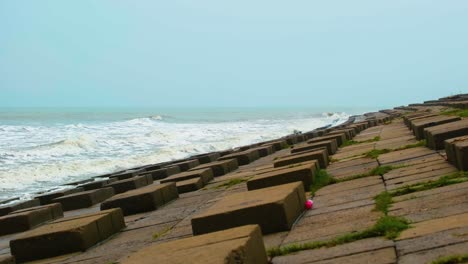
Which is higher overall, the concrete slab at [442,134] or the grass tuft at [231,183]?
the concrete slab at [442,134]

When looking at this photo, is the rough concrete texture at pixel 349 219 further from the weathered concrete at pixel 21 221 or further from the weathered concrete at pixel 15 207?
the weathered concrete at pixel 15 207

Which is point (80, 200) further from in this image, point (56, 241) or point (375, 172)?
point (375, 172)

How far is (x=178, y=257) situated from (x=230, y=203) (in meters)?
1.57

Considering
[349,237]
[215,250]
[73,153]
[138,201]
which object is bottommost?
[349,237]

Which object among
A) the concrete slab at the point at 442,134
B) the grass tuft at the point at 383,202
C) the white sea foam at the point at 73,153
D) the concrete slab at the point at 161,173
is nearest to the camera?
the grass tuft at the point at 383,202

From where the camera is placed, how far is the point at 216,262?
2.26 meters

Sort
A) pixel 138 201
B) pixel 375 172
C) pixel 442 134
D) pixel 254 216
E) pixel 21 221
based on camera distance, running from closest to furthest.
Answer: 1. pixel 254 216
2. pixel 375 172
3. pixel 442 134
4. pixel 138 201
5. pixel 21 221

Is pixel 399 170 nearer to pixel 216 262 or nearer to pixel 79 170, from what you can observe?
pixel 216 262

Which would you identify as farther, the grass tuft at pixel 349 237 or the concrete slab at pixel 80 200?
the concrete slab at pixel 80 200

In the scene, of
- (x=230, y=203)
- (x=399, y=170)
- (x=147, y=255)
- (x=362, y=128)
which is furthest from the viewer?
(x=362, y=128)

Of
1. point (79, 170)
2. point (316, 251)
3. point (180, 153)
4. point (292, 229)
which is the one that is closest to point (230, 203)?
point (292, 229)

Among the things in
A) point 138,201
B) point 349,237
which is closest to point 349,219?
point 349,237

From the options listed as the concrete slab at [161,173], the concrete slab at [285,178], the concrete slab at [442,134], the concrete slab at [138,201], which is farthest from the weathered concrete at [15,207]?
the concrete slab at [442,134]

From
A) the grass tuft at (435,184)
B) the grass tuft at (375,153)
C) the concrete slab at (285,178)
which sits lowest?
the grass tuft at (435,184)
